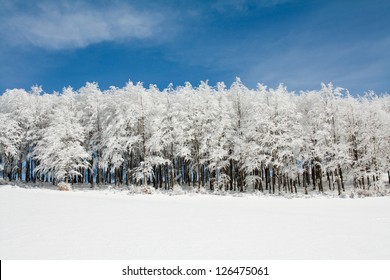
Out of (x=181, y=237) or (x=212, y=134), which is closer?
(x=181, y=237)

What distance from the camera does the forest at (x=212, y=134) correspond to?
33.8 m

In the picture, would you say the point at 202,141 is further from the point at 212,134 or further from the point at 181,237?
the point at 181,237

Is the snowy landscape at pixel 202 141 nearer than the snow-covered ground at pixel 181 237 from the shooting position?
No

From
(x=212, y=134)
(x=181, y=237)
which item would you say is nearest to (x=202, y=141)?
(x=212, y=134)

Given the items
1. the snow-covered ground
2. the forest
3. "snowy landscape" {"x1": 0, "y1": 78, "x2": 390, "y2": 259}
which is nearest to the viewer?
the snow-covered ground

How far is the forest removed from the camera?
33.8 meters

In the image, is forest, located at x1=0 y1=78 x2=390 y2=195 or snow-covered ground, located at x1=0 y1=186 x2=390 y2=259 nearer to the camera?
snow-covered ground, located at x1=0 y1=186 x2=390 y2=259

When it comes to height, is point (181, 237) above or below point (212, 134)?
below

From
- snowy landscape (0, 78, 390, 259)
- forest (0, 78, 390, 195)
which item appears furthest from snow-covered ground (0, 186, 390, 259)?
forest (0, 78, 390, 195)

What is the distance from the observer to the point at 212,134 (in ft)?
111

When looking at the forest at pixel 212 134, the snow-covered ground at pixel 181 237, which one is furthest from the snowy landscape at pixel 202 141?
the snow-covered ground at pixel 181 237

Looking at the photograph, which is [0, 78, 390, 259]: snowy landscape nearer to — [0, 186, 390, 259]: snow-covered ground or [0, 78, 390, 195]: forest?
[0, 78, 390, 195]: forest

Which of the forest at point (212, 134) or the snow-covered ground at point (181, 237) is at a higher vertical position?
the forest at point (212, 134)

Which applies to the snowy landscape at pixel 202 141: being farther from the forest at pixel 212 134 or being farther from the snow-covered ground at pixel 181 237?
the snow-covered ground at pixel 181 237
